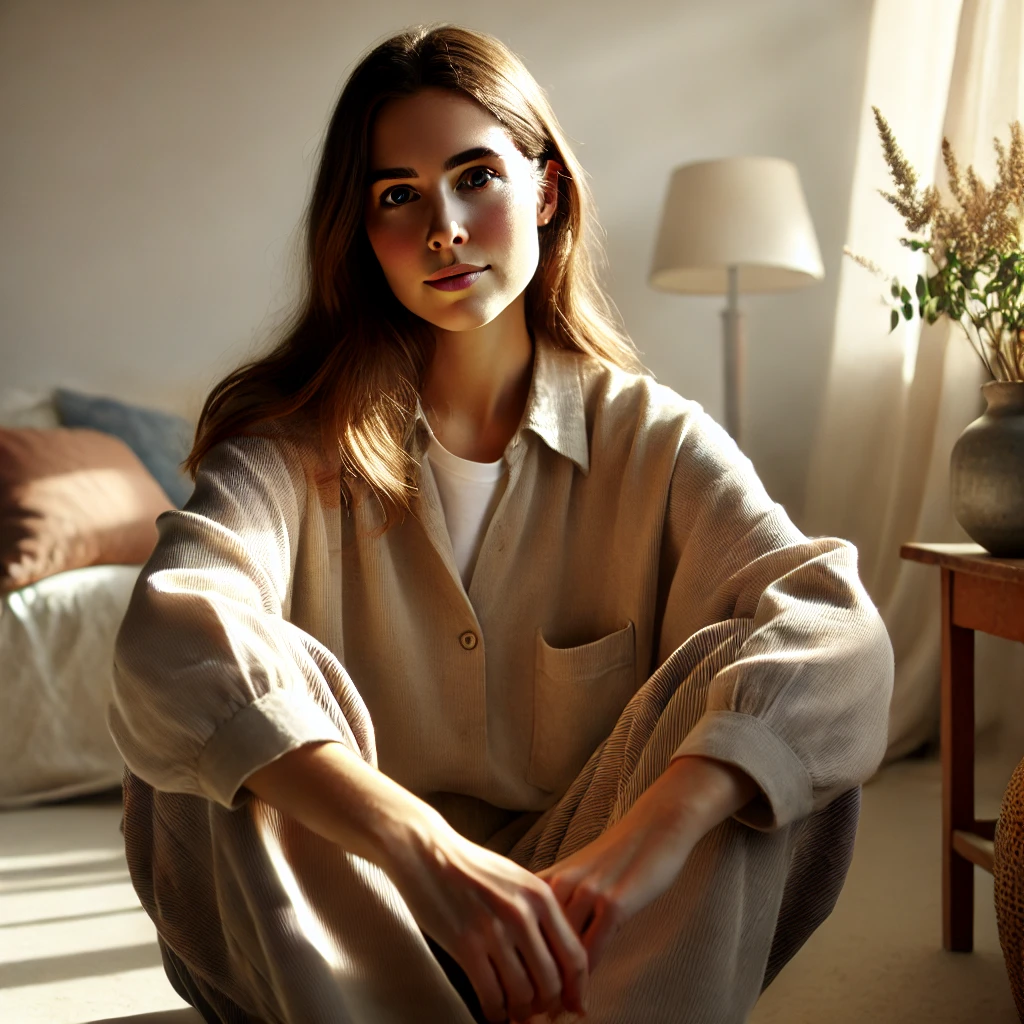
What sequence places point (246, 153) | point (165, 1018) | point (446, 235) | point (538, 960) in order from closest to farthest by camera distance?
point (538, 960) < point (446, 235) < point (165, 1018) < point (246, 153)

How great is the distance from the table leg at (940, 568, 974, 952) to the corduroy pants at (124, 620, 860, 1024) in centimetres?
69

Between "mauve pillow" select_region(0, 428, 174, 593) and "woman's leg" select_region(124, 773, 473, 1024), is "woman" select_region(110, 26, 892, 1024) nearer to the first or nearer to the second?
"woman's leg" select_region(124, 773, 473, 1024)

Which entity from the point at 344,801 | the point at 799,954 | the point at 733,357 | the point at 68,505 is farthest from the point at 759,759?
the point at 733,357

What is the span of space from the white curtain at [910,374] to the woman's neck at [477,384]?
1.43 meters

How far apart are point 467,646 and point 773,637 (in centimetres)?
35

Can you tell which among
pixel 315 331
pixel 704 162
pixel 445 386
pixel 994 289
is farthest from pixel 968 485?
pixel 704 162

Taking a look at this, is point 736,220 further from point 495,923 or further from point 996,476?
point 495,923

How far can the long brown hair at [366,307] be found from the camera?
47.2 inches

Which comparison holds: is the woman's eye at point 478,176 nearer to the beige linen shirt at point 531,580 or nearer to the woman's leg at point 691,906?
the beige linen shirt at point 531,580

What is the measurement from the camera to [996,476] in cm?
150

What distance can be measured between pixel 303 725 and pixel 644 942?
30cm

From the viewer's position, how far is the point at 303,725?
33.4 inches

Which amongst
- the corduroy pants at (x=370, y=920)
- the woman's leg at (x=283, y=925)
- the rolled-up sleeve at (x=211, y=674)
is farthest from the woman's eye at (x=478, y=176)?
the woman's leg at (x=283, y=925)

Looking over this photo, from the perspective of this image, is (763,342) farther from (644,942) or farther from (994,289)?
(644,942)
